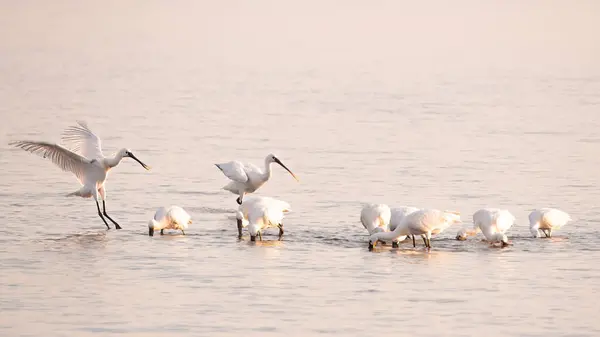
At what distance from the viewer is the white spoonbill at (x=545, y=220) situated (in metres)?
19.4

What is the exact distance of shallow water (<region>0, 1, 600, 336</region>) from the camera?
15.3 m

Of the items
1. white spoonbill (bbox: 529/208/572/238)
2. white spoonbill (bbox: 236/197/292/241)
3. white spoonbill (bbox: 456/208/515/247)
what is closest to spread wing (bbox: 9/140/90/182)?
white spoonbill (bbox: 236/197/292/241)

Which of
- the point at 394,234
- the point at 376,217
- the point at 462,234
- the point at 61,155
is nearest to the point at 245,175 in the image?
the point at 61,155

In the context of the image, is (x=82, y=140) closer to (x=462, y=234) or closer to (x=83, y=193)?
(x=83, y=193)

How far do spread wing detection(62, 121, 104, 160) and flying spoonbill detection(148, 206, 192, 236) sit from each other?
2839 millimetres

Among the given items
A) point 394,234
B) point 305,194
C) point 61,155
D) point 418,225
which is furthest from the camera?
point 305,194

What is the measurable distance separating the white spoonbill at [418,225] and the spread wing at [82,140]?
523 cm

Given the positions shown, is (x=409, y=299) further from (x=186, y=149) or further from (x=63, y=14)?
(x=63, y=14)

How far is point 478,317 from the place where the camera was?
49.5ft

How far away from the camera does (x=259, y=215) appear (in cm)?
1919

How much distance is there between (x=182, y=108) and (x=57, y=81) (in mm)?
11571

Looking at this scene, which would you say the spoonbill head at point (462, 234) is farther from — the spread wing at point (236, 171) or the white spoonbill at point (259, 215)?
the spread wing at point (236, 171)

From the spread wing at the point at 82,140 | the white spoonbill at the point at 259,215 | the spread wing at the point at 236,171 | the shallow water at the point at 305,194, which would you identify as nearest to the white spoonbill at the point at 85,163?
the spread wing at the point at 82,140

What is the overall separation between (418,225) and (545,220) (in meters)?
1.93
